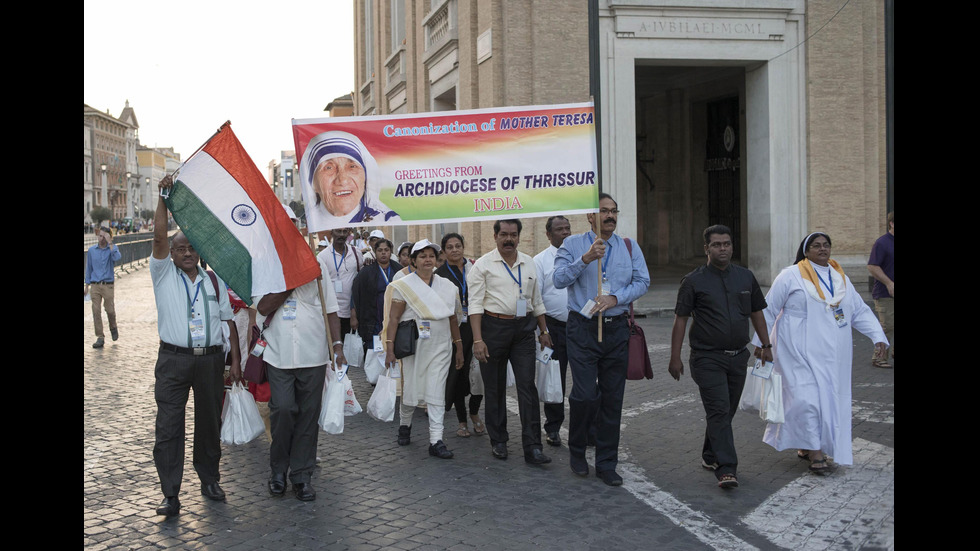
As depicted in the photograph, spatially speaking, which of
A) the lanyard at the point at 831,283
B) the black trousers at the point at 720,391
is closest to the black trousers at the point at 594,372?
the black trousers at the point at 720,391

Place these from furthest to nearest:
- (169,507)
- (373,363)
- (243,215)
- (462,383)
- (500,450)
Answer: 1. (373,363)
2. (462,383)
3. (500,450)
4. (243,215)
5. (169,507)

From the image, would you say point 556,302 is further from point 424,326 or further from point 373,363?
point 373,363

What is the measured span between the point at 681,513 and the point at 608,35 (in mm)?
16117

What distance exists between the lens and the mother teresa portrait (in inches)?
261

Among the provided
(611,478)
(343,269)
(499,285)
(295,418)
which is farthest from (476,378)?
(343,269)

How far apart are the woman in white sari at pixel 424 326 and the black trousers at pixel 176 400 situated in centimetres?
187

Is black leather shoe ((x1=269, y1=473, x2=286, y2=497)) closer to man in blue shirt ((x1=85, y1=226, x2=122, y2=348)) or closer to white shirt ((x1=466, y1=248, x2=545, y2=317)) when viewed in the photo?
white shirt ((x1=466, y1=248, x2=545, y2=317))

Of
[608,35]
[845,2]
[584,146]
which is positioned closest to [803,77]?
[845,2]

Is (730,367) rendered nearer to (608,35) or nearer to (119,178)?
(608,35)

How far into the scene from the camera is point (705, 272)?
6.58 metres

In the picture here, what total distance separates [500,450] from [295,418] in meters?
1.74

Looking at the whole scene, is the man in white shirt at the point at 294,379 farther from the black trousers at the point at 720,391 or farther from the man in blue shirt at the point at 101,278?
the man in blue shirt at the point at 101,278

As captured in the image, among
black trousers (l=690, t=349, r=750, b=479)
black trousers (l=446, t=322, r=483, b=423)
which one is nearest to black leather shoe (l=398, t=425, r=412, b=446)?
black trousers (l=446, t=322, r=483, b=423)

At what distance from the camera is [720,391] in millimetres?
6445
